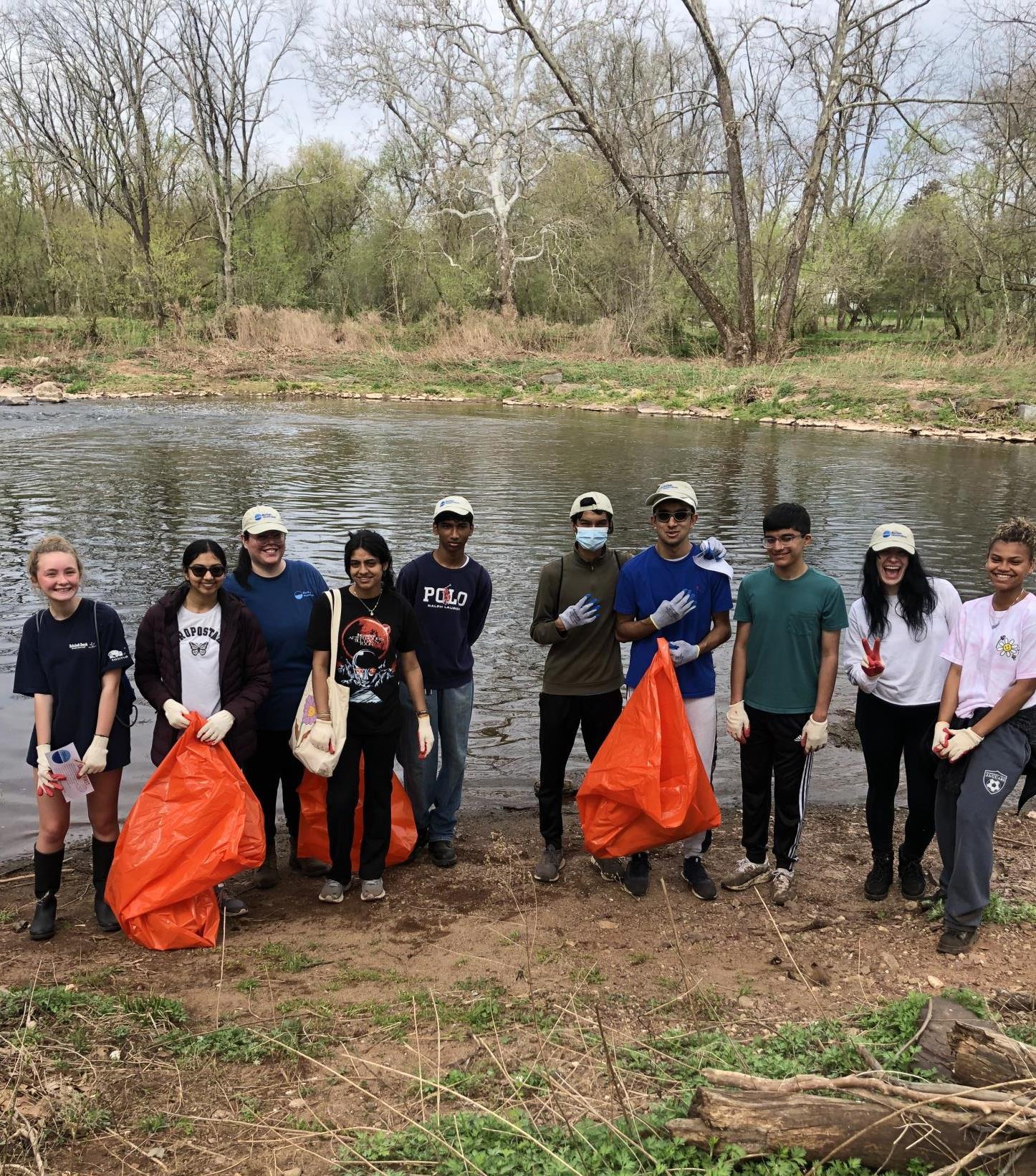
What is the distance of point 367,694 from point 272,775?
2.47 feet

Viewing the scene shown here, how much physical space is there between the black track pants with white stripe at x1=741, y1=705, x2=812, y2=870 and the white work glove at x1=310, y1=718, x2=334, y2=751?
73.6 inches

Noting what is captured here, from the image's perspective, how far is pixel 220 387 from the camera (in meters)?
30.4

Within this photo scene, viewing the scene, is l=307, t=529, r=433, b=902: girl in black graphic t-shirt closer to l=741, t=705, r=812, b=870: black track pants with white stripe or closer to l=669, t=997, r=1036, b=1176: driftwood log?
l=741, t=705, r=812, b=870: black track pants with white stripe

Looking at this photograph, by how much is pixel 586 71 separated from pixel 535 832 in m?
37.6

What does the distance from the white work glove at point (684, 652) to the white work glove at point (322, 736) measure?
4.99ft

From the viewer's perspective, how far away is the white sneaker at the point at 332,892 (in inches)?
167

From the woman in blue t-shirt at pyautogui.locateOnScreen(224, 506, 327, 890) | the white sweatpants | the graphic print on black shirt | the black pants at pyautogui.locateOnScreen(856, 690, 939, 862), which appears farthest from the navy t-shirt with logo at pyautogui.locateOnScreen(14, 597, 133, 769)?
the black pants at pyautogui.locateOnScreen(856, 690, 939, 862)

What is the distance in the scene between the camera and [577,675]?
4434mm

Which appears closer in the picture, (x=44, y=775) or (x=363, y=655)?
(x=44, y=775)

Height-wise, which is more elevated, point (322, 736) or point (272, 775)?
point (322, 736)

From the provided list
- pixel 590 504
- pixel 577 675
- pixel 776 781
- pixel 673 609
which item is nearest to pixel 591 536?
pixel 590 504

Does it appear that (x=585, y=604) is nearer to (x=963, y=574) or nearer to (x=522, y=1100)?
(x=522, y=1100)

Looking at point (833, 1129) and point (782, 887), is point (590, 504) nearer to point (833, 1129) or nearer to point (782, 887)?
point (782, 887)

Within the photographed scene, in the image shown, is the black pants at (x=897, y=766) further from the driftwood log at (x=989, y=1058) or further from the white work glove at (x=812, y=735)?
the driftwood log at (x=989, y=1058)
